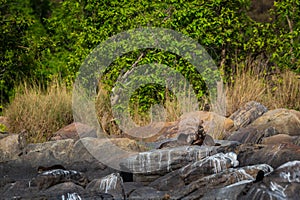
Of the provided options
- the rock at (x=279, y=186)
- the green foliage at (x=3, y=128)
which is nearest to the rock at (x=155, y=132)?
the green foliage at (x=3, y=128)

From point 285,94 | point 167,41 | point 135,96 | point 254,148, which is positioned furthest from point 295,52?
point 254,148

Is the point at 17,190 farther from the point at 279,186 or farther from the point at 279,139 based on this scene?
the point at 279,139

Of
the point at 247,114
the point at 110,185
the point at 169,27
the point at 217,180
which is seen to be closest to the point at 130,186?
the point at 110,185

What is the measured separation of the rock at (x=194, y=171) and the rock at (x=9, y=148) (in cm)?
273

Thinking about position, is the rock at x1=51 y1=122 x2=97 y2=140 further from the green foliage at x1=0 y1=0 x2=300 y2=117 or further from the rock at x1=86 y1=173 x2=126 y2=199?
the rock at x1=86 y1=173 x2=126 y2=199

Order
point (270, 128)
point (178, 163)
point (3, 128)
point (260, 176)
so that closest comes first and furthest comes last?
1. point (260, 176)
2. point (178, 163)
3. point (270, 128)
4. point (3, 128)

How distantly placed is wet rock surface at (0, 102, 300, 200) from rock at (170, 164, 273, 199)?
0.4 inches

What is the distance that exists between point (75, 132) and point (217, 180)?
389cm

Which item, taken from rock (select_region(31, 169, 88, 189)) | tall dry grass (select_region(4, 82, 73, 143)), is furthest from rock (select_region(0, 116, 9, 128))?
rock (select_region(31, 169, 88, 189))

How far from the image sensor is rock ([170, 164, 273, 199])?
253 inches

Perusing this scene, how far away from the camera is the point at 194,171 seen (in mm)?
6902

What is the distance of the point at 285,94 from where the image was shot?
34.7ft

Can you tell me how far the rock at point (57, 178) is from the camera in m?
7.09

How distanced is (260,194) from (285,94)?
4.89 m
